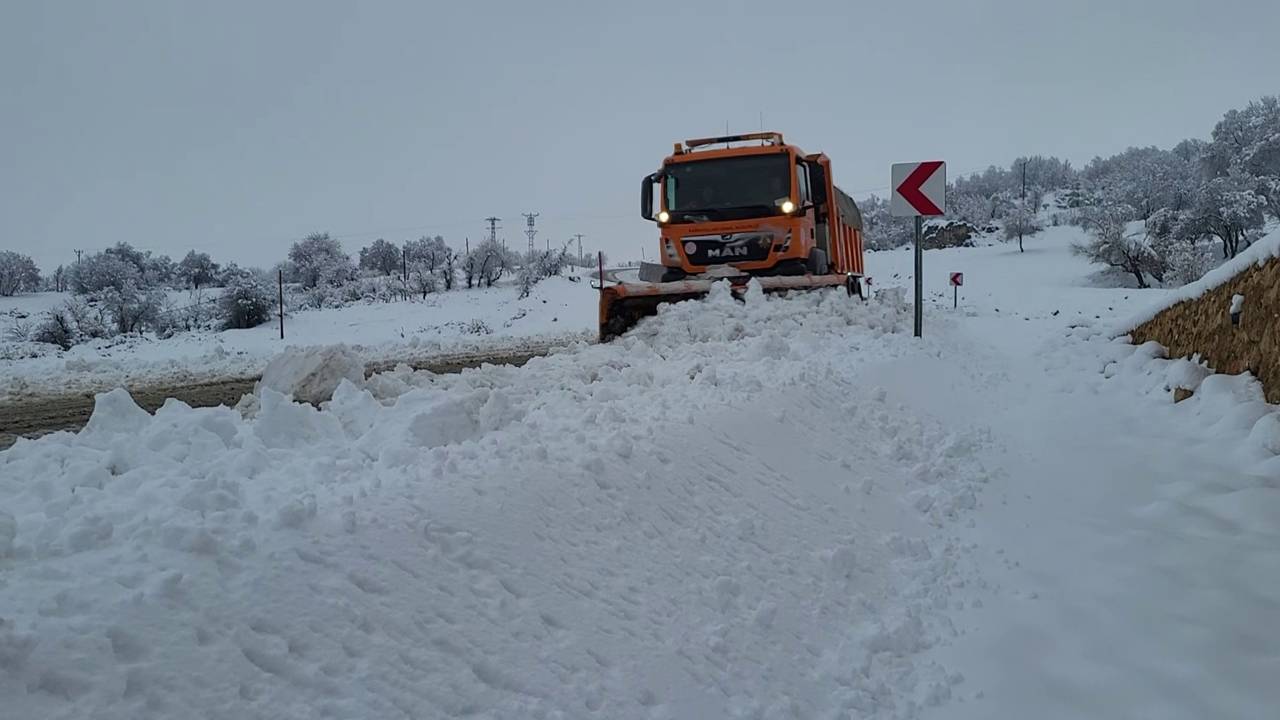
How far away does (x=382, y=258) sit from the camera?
7338 cm

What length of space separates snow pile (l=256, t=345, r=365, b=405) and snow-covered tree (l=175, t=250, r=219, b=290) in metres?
65.8

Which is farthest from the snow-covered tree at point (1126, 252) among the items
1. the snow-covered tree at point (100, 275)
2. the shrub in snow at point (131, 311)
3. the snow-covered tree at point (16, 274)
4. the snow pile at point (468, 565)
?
the snow-covered tree at point (16, 274)

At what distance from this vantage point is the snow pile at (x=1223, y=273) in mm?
5902

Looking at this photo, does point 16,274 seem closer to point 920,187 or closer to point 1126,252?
point 920,187

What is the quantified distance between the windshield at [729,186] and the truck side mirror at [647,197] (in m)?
0.25

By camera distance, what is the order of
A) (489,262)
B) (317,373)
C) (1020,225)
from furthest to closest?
(1020,225), (489,262), (317,373)

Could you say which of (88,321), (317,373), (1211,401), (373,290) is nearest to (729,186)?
(1211,401)

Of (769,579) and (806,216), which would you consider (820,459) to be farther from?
(806,216)

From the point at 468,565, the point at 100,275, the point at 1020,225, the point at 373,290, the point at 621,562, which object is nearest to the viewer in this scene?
the point at 468,565

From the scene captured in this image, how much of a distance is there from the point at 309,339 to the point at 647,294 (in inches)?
640

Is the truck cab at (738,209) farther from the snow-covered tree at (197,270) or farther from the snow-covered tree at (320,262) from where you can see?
the snow-covered tree at (197,270)

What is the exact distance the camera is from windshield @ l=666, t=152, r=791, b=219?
445 inches

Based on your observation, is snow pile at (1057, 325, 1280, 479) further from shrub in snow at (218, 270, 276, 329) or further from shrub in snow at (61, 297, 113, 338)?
shrub in snow at (61, 297, 113, 338)

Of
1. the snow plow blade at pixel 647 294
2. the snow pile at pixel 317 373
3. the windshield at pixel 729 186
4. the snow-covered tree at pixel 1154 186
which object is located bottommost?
the snow pile at pixel 317 373
